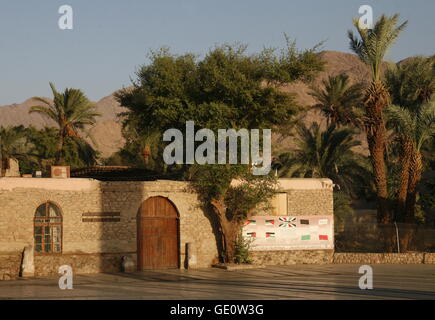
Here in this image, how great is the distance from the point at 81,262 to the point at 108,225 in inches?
72.4

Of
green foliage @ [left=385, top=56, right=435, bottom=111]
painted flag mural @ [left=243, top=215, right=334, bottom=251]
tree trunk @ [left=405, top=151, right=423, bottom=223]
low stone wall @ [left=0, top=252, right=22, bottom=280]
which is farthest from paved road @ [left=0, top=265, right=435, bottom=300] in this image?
green foliage @ [left=385, top=56, right=435, bottom=111]

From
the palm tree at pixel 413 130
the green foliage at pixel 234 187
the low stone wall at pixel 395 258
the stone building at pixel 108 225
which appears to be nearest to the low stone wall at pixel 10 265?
the stone building at pixel 108 225

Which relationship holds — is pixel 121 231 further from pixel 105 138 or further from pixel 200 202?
pixel 105 138

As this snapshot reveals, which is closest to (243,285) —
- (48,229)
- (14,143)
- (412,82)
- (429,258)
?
(48,229)

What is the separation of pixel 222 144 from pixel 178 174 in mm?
16171

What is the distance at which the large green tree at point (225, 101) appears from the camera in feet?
106

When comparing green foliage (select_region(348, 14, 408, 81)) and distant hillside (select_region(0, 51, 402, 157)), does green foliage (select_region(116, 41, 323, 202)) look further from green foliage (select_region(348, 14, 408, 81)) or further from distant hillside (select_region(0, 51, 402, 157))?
distant hillside (select_region(0, 51, 402, 157))

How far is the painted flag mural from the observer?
3334 cm

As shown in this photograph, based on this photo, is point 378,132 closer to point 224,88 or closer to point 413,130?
point 413,130

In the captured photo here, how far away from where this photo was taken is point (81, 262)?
29.4 metres

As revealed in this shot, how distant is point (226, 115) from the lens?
32500 mm

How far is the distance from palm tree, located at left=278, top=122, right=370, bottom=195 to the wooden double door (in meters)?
13.3

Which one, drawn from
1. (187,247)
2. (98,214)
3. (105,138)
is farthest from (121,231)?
(105,138)
